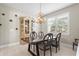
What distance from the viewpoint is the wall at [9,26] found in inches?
68.0

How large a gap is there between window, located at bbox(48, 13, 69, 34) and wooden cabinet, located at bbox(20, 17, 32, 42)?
14.2 inches

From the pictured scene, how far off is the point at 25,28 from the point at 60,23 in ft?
2.07

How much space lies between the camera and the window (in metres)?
1.74

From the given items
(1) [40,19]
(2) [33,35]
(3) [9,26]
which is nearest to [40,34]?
(2) [33,35]

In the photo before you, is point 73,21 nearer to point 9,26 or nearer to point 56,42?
point 56,42

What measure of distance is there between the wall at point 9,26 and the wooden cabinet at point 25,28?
73 millimetres

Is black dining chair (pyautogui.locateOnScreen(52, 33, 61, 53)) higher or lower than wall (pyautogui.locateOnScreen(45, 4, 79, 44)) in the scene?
lower

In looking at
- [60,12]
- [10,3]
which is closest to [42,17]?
[60,12]

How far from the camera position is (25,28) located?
180cm

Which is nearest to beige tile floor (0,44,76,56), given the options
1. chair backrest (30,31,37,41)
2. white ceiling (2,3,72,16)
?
chair backrest (30,31,37,41)

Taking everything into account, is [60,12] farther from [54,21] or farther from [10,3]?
[10,3]

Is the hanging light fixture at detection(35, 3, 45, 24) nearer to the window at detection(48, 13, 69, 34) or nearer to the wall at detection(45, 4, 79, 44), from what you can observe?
the window at detection(48, 13, 69, 34)

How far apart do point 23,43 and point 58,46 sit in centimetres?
63

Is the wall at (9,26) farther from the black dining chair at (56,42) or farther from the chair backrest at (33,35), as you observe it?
the black dining chair at (56,42)
